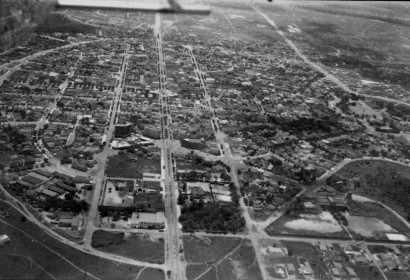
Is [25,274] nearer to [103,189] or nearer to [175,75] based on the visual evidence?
[103,189]

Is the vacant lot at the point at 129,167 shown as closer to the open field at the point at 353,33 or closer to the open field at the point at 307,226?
the open field at the point at 307,226

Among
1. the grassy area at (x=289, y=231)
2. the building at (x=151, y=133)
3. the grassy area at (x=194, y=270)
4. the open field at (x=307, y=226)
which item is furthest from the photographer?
the building at (x=151, y=133)

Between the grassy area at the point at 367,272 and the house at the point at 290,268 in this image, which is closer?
the house at the point at 290,268

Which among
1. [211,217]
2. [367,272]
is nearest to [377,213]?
[367,272]

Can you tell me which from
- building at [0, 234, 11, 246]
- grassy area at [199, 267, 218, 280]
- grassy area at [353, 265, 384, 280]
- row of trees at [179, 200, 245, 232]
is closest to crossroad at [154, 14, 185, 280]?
row of trees at [179, 200, 245, 232]

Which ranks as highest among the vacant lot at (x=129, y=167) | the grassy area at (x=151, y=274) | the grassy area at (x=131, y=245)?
the vacant lot at (x=129, y=167)

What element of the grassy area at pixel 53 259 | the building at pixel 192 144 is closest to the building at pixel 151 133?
the building at pixel 192 144

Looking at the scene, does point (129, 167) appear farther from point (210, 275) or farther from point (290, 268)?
point (290, 268)

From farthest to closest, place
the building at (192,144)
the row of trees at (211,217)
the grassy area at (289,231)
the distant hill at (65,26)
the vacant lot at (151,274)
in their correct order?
1. the distant hill at (65,26)
2. the building at (192,144)
3. the grassy area at (289,231)
4. the row of trees at (211,217)
5. the vacant lot at (151,274)

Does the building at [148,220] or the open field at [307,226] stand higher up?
the building at [148,220]
